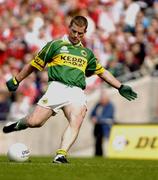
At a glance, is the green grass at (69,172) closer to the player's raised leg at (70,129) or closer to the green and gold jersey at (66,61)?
the player's raised leg at (70,129)

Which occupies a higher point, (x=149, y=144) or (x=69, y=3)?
(x=69, y=3)

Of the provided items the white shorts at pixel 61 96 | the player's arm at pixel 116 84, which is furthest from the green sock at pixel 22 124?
the player's arm at pixel 116 84

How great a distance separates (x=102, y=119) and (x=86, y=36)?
2925 mm

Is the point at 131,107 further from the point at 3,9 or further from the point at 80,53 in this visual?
the point at 80,53

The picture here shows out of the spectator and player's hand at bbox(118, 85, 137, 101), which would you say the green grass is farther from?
the spectator

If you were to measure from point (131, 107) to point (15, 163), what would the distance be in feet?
36.7

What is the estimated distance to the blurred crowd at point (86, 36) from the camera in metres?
22.6

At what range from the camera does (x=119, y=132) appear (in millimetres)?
20922

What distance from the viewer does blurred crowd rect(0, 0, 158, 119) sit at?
74.3ft

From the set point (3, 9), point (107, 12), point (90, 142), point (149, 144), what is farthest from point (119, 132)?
point (3, 9)

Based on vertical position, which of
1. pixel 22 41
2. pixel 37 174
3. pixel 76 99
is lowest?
pixel 37 174

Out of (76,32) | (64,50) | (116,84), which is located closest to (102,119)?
(116,84)

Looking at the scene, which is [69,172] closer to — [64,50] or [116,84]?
[64,50]

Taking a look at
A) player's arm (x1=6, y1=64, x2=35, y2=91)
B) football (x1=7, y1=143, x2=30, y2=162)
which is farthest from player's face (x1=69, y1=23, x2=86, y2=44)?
football (x1=7, y1=143, x2=30, y2=162)
